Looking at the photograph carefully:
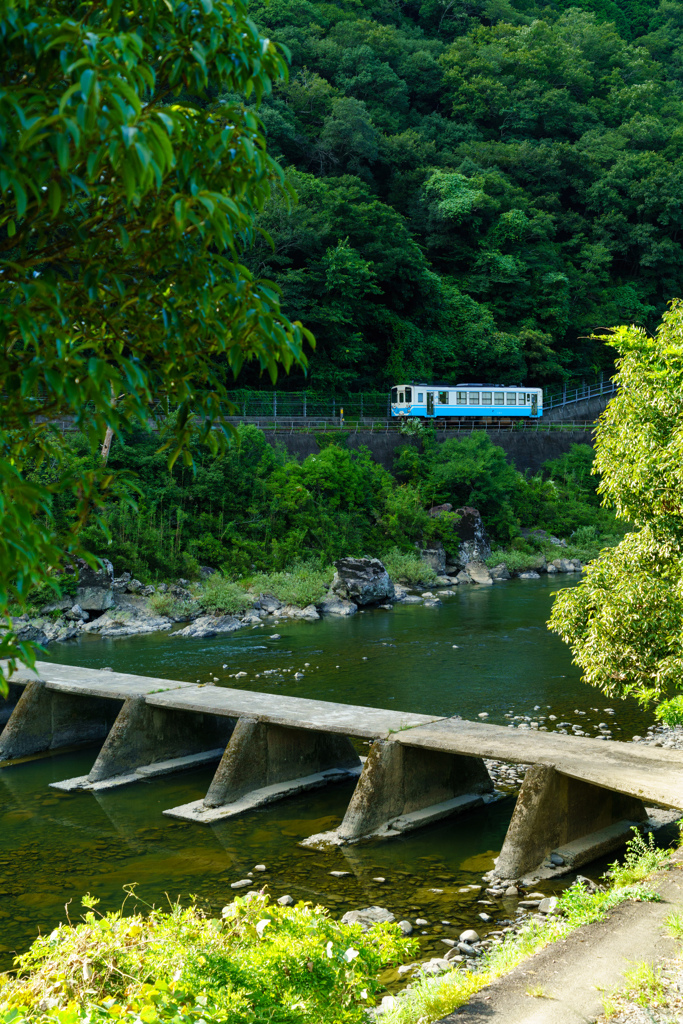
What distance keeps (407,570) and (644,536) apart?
20.8 m

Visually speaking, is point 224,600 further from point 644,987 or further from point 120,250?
point 120,250

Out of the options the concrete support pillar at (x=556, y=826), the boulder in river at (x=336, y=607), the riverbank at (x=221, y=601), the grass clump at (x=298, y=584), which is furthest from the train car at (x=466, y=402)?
the concrete support pillar at (x=556, y=826)

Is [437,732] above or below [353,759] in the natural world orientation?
above

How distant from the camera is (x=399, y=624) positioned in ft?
78.4

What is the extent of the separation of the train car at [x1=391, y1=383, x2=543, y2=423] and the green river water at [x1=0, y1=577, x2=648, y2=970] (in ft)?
76.1

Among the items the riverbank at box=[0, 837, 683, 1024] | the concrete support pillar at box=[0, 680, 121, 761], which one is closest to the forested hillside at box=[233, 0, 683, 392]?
the concrete support pillar at box=[0, 680, 121, 761]

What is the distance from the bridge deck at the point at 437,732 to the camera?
8.56 m

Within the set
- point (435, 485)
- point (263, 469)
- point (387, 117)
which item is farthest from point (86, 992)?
point (387, 117)

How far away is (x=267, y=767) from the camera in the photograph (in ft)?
37.6

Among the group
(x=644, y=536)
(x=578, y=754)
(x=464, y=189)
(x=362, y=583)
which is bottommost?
(x=362, y=583)

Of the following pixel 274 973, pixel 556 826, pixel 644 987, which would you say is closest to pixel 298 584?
pixel 556 826

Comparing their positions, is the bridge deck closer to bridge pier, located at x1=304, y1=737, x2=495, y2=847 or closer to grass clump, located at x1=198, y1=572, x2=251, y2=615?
bridge pier, located at x1=304, y1=737, x2=495, y2=847

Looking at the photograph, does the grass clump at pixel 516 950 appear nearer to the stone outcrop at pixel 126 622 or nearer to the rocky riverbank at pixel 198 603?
the rocky riverbank at pixel 198 603

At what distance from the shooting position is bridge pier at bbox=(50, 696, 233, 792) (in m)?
12.2
